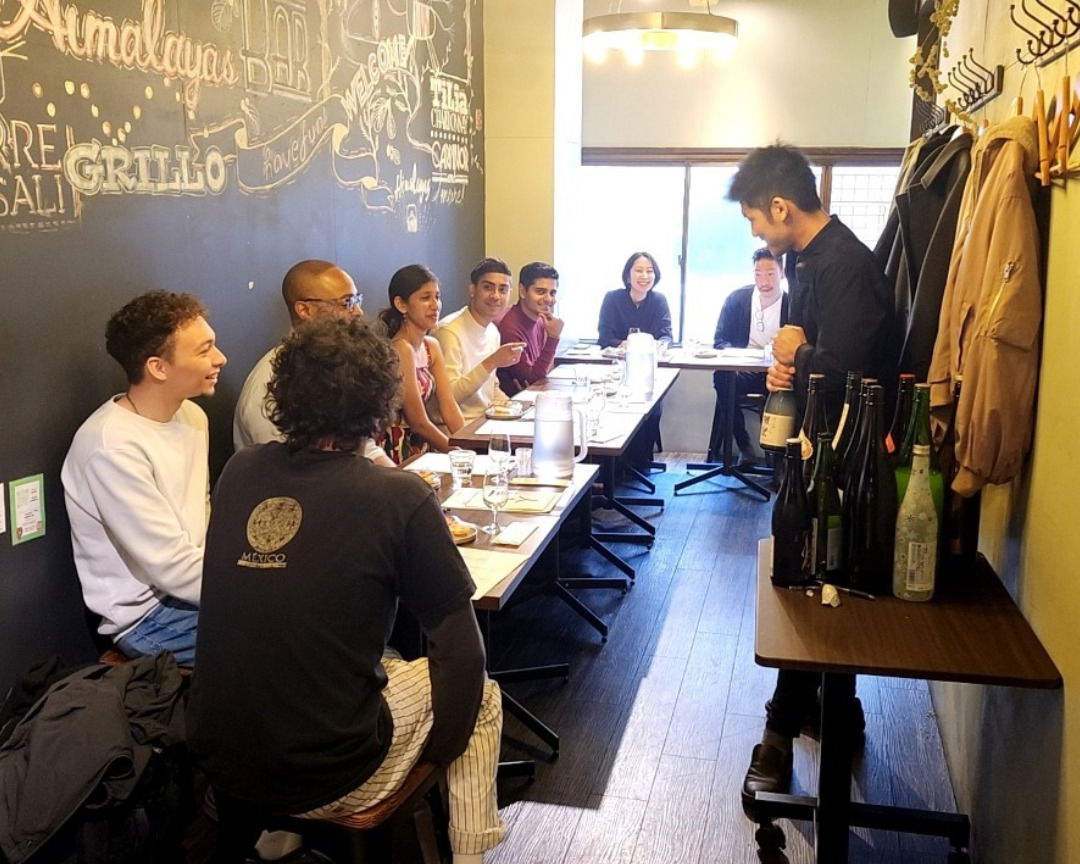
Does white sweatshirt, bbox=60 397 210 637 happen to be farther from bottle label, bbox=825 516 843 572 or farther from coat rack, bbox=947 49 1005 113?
coat rack, bbox=947 49 1005 113

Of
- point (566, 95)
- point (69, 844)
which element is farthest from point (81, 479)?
point (566, 95)

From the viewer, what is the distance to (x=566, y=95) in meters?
6.03

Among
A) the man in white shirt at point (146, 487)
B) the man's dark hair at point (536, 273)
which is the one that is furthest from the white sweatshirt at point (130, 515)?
the man's dark hair at point (536, 273)

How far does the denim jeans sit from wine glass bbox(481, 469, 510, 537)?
2.40 feet

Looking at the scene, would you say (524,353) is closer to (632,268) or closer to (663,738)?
(632,268)

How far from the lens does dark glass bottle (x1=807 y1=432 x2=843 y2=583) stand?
205 centimetres

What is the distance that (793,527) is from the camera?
208cm

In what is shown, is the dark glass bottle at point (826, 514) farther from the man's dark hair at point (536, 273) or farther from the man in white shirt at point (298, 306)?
the man's dark hair at point (536, 273)

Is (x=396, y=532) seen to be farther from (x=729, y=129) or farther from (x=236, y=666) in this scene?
(x=729, y=129)

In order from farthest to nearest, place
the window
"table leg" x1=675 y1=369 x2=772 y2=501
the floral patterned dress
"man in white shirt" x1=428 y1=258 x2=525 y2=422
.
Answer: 1. the window
2. "table leg" x1=675 y1=369 x2=772 y2=501
3. "man in white shirt" x1=428 y1=258 x2=525 y2=422
4. the floral patterned dress

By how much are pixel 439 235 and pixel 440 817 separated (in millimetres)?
3468

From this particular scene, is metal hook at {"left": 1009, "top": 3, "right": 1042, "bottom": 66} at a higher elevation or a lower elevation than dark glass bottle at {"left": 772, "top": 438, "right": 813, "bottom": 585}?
higher

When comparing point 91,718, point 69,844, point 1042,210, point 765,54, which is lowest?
point 69,844

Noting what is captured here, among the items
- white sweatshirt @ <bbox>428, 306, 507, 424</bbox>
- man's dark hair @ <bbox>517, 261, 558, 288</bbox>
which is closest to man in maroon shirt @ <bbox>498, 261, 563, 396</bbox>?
man's dark hair @ <bbox>517, 261, 558, 288</bbox>
